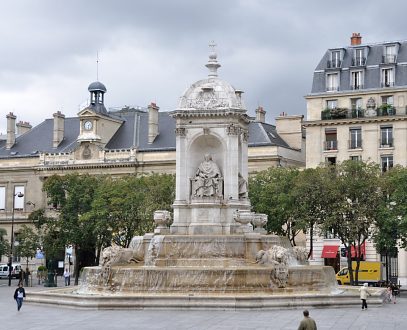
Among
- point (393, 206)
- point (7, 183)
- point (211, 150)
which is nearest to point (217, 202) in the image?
point (211, 150)

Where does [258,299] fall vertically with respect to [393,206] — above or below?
below

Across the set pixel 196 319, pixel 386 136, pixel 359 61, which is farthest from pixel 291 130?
pixel 196 319

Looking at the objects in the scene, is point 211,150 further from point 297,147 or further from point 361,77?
point 297,147

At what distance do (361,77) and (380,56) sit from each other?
2797 mm

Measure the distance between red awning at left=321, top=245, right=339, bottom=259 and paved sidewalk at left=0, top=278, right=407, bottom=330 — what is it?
43.6 meters

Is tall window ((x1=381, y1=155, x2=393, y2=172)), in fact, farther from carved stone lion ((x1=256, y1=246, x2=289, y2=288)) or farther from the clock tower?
carved stone lion ((x1=256, y1=246, x2=289, y2=288))

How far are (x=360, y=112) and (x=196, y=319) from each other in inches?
2034

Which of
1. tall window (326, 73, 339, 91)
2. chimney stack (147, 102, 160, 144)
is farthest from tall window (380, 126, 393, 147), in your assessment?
chimney stack (147, 102, 160, 144)

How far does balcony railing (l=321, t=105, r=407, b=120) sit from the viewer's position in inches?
3034

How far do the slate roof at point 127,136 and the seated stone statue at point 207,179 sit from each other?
4889cm

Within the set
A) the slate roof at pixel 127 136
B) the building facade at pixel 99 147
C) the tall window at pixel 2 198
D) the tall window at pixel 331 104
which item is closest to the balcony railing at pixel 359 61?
the tall window at pixel 331 104

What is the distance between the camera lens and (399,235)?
197 ft

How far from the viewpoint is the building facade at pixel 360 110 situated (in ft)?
253

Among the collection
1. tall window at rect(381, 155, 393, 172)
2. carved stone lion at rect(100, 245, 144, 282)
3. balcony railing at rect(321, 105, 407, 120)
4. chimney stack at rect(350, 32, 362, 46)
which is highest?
chimney stack at rect(350, 32, 362, 46)
